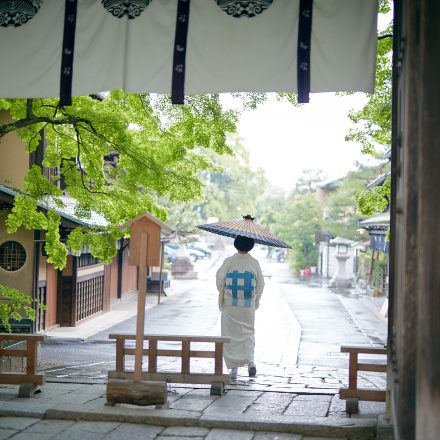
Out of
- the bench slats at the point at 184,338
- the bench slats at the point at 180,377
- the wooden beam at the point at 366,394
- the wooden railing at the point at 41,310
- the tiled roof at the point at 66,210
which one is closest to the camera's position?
the wooden beam at the point at 366,394

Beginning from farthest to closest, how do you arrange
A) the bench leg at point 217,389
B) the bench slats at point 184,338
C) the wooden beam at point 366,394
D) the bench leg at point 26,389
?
the bench slats at point 184,338 → the bench leg at point 217,389 → the bench leg at point 26,389 → the wooden beam at point 366,394

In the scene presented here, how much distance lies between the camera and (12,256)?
19.4 m

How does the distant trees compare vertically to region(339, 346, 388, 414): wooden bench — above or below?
above

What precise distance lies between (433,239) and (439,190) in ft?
1.04

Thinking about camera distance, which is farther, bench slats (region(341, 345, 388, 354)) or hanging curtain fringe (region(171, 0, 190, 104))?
bench slats (region(341, 345, 388, 354))

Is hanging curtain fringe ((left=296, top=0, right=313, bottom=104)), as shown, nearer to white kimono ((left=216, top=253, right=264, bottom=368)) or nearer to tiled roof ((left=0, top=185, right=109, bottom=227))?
white kimono ((left=216, top=253, right=264, bottom=368))

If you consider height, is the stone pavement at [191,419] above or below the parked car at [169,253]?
below

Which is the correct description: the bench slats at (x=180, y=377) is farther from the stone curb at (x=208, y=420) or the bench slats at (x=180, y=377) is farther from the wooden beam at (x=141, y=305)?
the stone curb at (x=208, y=420)

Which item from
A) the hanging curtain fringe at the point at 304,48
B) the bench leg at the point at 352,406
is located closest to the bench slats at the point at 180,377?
the bench leg at the point at 352,406

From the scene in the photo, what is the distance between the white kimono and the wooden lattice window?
10763 mm

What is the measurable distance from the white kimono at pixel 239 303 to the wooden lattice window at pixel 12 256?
35.3 feet

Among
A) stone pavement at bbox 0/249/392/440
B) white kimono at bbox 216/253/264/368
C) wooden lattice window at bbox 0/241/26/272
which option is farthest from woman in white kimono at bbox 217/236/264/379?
wooden lattice window at bbox 0/241/26/272

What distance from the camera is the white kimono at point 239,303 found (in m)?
9.98

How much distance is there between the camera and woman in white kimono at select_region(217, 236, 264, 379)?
998 cm
